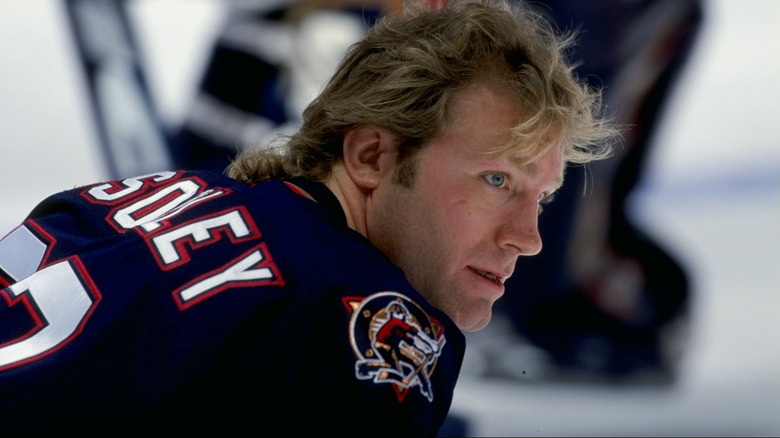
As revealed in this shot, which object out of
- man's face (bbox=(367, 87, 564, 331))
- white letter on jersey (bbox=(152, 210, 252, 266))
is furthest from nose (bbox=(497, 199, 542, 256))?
white letter on jersey (bbox=(152, 210, 252, 266))

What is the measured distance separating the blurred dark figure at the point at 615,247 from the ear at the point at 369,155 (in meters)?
2.47

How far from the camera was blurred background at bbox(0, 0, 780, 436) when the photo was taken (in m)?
3.60

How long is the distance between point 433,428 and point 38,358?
45cm

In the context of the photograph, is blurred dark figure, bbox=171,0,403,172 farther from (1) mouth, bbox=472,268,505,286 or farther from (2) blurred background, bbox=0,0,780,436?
(1) mouth, bbox=472,268,505,286

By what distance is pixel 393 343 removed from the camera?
1152 mm

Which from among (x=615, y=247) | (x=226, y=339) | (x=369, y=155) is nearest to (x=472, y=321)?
(x=369, y=155)

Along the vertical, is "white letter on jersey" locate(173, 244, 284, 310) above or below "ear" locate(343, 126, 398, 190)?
above

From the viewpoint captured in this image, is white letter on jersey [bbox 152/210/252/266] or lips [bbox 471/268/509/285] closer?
white letter on jersey [bbox 152/210/252/266]

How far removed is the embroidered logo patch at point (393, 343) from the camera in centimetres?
113

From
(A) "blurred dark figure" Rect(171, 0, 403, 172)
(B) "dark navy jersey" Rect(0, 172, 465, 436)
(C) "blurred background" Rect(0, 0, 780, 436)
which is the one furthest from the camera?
(A) "blurred dark figure" Rect(171, 0, 403, 172)

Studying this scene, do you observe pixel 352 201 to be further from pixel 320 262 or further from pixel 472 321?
pixel 320 262

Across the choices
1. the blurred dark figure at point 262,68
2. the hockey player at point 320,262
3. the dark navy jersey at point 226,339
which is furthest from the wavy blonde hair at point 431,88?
the blurred dark figure at point 262,68

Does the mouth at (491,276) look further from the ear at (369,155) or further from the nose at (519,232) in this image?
the ear at (369,155)

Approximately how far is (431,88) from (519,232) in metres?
0.24
